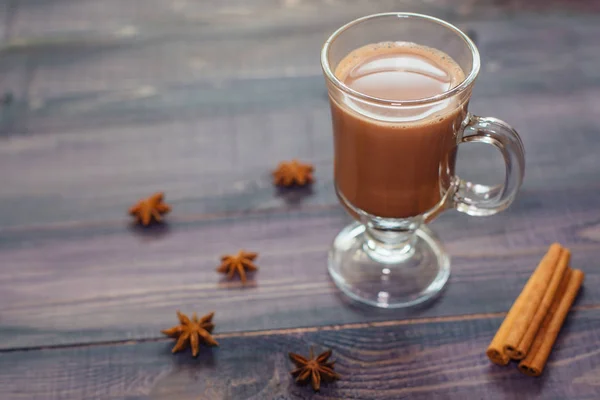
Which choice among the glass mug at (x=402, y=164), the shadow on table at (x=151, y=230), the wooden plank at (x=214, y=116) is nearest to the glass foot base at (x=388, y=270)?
the glass mug at (x=402, y=164)

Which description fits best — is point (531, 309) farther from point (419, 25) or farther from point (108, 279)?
point (108, 279)

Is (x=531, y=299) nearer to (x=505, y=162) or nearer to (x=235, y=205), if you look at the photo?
(x=505, y=162)

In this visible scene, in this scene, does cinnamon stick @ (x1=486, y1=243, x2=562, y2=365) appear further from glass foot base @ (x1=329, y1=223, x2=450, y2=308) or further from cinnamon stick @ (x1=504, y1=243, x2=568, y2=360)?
glass foot base @ (x1=329, y1=223, x2=450, y2=308)

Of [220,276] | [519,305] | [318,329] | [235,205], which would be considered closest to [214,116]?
[235,205]

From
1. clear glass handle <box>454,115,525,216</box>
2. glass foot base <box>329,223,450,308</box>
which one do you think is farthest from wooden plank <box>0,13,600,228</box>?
clear glass handle <box>454,115,525,216</box>

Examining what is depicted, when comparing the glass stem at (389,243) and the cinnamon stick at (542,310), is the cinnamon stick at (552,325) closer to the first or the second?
the cinnamon stick at (542,310)
